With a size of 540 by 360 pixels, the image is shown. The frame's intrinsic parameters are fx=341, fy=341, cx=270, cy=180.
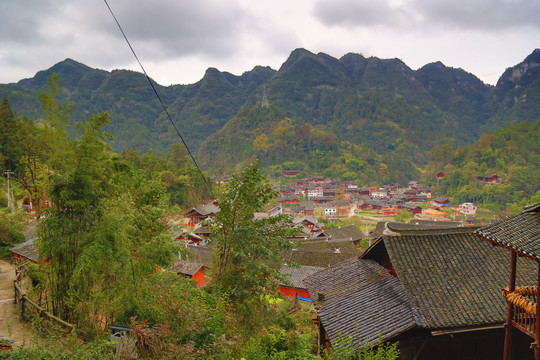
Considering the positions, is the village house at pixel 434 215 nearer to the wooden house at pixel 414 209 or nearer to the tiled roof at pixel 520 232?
the wooden house at pixel 414 209

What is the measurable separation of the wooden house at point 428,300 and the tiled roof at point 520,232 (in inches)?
67.4

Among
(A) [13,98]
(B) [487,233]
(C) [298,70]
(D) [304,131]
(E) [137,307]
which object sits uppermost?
(C) [298,70]

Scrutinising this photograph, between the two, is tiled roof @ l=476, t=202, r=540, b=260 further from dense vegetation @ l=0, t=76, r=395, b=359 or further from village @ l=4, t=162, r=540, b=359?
dense vegetation @ l=0, t=76, r=395, b=359

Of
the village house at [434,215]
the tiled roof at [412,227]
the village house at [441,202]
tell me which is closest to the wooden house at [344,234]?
the tiled roof at [412,227]

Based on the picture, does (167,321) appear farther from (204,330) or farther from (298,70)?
(298,70)

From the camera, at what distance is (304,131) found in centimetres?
8344

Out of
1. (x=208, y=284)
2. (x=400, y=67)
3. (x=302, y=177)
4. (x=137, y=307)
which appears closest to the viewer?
(x=137, y=307)

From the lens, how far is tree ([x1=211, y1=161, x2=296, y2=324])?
703 cm

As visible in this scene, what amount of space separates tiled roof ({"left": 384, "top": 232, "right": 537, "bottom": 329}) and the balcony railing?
84 centimetres

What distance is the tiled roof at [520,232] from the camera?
14.1ft

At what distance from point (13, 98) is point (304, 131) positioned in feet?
198

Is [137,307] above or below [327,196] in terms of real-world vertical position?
above

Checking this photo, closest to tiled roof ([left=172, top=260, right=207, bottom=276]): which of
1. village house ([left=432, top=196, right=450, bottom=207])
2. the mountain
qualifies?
village house ([left=432, top=196, right=450, bottom=207])

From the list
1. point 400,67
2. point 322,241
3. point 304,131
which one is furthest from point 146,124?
point 400,67
